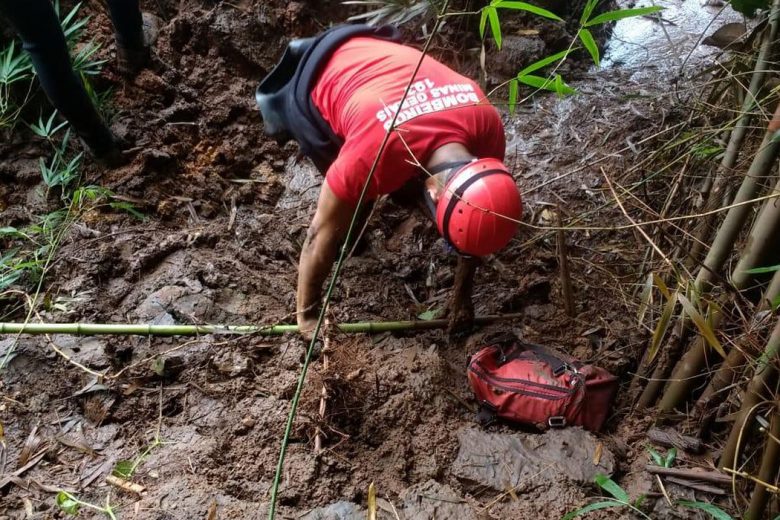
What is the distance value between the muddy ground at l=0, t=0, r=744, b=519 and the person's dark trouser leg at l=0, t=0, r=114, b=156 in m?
0.27

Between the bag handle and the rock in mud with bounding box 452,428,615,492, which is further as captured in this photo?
the bag handle

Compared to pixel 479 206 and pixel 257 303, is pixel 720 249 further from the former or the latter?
pixel 257 303

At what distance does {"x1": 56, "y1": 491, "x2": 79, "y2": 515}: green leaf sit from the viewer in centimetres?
166

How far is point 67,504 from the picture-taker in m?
1.66

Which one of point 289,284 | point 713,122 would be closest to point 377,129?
point 289,284

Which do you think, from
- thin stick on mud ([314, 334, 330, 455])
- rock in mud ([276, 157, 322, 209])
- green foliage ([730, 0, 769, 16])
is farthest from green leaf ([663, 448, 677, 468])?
rock in mud ([276, 157, 322, 209])

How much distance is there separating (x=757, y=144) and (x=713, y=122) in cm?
58

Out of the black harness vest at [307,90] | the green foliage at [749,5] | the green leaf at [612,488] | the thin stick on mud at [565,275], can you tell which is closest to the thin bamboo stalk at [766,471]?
the green leaf at [612,488]

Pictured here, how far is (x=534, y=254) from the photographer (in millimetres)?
2721

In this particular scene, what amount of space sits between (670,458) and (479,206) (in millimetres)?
1042

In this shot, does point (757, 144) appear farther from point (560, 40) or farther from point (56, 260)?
point (56, 260)

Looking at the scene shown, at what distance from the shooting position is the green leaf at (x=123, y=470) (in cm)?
179

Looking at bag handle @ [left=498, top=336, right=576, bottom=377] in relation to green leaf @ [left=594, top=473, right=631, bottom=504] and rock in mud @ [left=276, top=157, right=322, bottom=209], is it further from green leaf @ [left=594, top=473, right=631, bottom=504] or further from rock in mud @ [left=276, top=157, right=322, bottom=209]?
rock in mud @ [left=276, top=157, right=322, bottom=209]

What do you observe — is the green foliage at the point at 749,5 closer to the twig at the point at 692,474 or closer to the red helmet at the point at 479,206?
the red helmet at the point at 479,206
